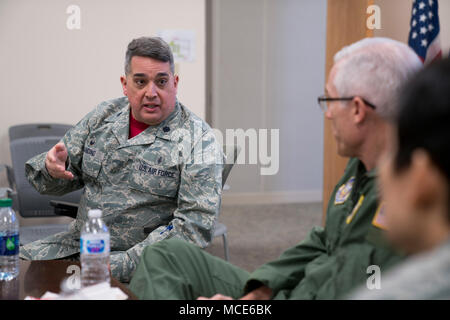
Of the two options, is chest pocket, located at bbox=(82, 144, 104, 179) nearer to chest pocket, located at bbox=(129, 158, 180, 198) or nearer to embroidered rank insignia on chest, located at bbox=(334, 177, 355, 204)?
chest pocket, located at bbox=(129, 158, 180, 198)

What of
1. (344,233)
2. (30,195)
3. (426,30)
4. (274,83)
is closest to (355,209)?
(344,233)

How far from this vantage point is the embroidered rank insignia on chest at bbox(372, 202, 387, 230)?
138 centimetres

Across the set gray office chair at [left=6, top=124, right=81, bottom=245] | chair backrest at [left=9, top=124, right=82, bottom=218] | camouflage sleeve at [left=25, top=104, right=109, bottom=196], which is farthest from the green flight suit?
chair backrest at [left=9, top=124, right=82, bottom=218]

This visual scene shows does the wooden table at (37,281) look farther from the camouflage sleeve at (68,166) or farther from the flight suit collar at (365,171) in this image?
the flight suit collar at (365,171)

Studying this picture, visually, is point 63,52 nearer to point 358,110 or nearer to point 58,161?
point 58,161

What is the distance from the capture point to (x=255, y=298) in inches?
63.1

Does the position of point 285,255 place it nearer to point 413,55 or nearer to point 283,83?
point 413,55

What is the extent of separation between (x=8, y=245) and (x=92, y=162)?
0.66 meters

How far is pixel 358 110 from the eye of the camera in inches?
56.6

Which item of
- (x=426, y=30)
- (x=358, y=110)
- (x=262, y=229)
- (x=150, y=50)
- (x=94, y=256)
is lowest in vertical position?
(x=262, y=229)

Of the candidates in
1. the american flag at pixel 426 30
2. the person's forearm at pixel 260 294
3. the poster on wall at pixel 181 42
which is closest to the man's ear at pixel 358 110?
the person's forearm at pixel 260 294

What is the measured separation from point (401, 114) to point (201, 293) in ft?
3.45

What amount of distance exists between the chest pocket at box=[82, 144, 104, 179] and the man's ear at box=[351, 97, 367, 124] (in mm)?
1185

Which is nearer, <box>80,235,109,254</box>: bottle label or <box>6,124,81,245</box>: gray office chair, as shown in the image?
<box>80,235,109,254</box>: bottle label
